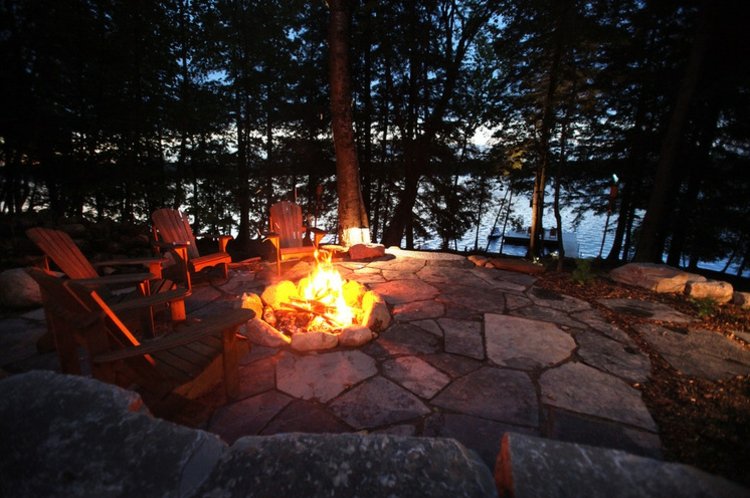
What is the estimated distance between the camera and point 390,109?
41.0 feet

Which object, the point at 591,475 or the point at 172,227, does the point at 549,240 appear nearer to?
the point at 172,227

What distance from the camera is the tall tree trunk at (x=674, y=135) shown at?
17.8ft

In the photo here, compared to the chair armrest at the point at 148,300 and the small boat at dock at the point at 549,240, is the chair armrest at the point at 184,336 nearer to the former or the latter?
the chair armrest at the point at 148,300

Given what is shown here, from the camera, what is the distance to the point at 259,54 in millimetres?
9859

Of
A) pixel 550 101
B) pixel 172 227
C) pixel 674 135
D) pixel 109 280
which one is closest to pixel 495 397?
pixel 109 280

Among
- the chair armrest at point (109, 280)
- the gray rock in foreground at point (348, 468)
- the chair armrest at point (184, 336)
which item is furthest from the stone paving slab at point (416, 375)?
the chair armrest at point (109, 280)

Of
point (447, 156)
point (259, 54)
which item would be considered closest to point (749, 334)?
point (447, 156)

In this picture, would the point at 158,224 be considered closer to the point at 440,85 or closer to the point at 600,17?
the point at 600,17

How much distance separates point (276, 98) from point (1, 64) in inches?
259

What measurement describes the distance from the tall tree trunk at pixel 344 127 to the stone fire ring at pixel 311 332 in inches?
122

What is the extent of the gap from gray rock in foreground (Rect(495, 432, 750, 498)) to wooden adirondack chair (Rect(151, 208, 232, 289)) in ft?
12.9

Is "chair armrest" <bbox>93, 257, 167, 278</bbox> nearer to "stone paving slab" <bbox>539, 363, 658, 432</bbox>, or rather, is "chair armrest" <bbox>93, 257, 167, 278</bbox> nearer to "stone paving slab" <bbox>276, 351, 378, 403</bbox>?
"stone paving slab" <bbox>276, 351, 378, 403</bbox>

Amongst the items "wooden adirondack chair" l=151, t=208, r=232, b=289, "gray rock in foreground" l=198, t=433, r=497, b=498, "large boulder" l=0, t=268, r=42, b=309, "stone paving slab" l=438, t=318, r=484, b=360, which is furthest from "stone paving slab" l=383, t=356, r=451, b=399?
"large boulder" l=0, t=268, r=42, b=309

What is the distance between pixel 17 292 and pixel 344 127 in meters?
5.52
